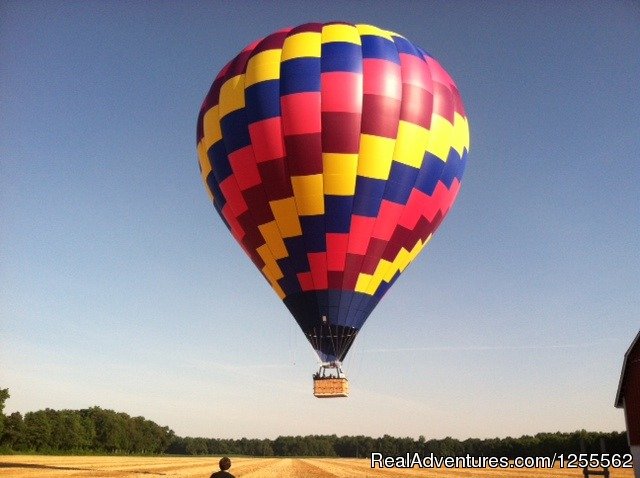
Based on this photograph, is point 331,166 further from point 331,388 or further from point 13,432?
point 13,432

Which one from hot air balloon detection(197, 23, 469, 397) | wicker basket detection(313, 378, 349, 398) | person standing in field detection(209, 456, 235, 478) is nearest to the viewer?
person standing in field detection(209, 456, 235, 478)

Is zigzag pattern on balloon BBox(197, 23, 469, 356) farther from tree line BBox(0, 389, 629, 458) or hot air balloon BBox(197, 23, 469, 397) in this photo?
tree line BBox(0, 389, 629, 458)

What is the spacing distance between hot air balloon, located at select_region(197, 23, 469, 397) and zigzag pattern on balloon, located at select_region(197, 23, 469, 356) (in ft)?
0.13

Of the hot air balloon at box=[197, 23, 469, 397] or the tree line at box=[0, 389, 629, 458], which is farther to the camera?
the tree line at box=[0, 389, 629, 458]

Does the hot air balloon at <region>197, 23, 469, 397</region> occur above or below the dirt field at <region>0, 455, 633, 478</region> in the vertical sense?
above

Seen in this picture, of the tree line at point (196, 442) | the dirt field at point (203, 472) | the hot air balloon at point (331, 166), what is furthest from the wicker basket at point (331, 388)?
the tree line at point (196, 442)

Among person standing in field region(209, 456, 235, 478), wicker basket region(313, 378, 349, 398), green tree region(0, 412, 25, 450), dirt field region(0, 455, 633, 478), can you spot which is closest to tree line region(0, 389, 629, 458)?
green tree region(0, 412, 25, 450)

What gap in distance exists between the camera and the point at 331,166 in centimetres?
1914

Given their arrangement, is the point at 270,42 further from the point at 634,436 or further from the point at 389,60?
the point at 634,436

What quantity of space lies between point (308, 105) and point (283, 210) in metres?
3.81

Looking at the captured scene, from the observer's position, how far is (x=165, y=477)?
28.6 meters

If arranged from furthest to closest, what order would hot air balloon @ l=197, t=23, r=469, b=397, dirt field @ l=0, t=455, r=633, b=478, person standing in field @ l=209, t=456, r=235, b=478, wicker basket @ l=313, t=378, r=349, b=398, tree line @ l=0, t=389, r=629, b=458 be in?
1. tree line @ l=0, t=389, r=629, b=458
2. dirt field @ l=0, t=455, r=633, b=478
3. hot air balloon @ l=197, t=23, r=469, b=397
4. wicker basket @ l=313, t=378, r=349, b=398
5. person standing in field @ l=209, t=456, r=235, b=478

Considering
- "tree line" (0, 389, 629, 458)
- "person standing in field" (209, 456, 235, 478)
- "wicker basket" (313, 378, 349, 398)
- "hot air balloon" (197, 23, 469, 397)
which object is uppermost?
"hot air balloon" (197, 23, 469, 397)

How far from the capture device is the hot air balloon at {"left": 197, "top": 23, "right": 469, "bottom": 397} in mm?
19141
